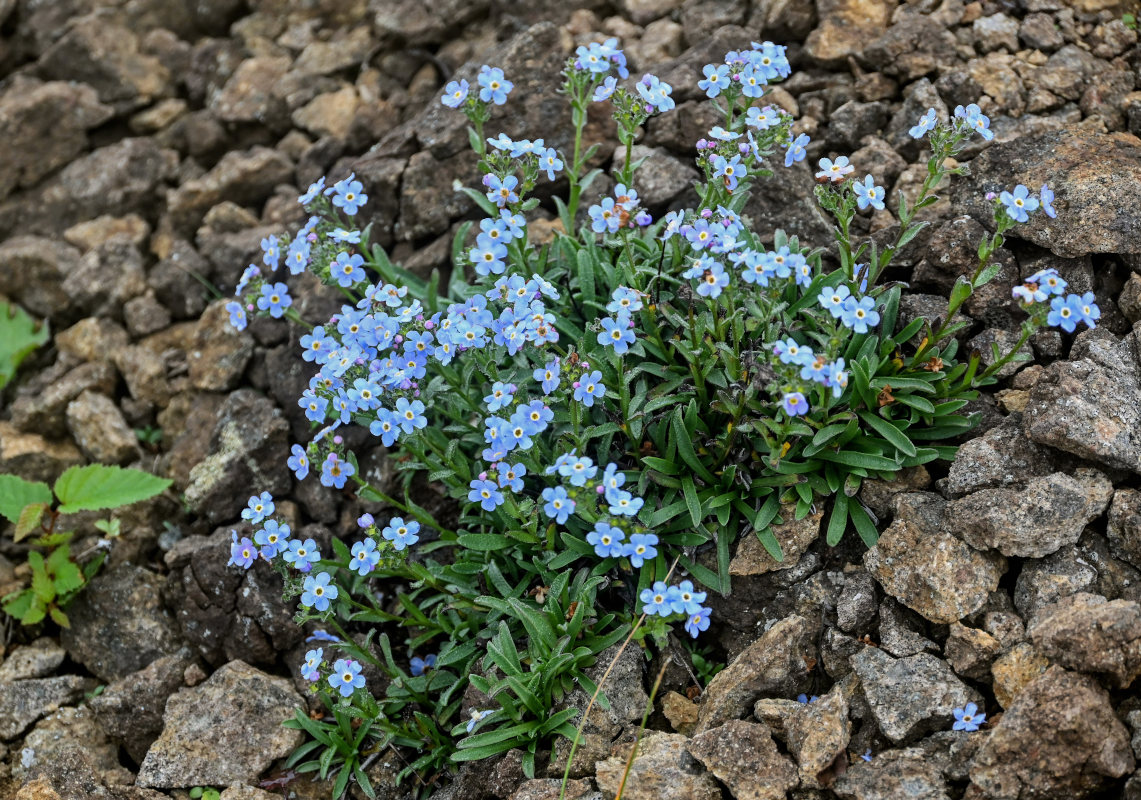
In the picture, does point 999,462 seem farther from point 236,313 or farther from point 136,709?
point 136,709

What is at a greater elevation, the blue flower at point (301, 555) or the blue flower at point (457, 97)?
the blue flower at point (457, 97)

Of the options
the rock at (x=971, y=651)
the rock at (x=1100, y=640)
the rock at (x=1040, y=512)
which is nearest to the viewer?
the rock at (x=1100, y=640)

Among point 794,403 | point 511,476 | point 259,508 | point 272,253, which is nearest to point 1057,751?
point 794,403

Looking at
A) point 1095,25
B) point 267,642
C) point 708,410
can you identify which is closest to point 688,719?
point 708,410

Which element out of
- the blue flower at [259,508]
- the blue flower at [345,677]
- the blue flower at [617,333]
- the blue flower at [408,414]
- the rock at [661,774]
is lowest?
the rock at [661,774]

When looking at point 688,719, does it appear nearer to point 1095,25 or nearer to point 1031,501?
point 1031,501

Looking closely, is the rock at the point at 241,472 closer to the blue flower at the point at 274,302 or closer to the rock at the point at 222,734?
the blue flower at the point at 274,302

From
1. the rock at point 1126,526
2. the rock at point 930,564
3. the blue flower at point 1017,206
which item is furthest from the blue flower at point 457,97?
the rock at point 1126,526

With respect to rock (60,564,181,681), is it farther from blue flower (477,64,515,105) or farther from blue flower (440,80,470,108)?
blue flower (477,64,515,105)
